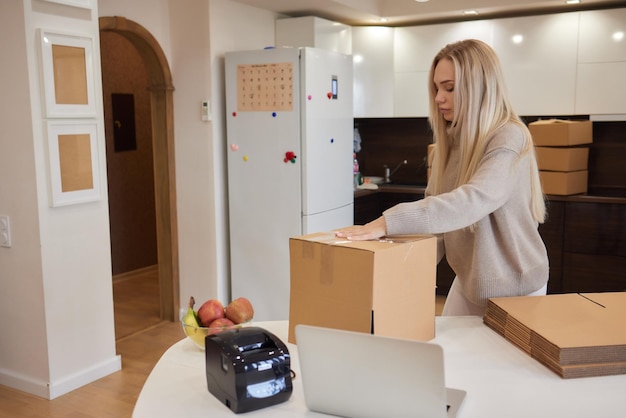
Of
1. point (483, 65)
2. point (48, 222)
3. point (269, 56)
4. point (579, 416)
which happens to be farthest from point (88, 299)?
point (579, 416)

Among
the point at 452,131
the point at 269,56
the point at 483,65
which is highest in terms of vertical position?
the point at 269,56

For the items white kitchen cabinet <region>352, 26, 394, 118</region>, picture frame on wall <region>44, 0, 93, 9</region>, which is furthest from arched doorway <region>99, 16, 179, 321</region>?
white kitchen cabinet <region>352, 26, 394, 118</region>

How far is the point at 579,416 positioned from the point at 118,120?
483 cm

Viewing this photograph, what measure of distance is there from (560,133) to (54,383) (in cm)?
346

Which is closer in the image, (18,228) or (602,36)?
(18,228)

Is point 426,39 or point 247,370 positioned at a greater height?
point 426,39

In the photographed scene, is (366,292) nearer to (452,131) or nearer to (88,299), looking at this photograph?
(452,131)

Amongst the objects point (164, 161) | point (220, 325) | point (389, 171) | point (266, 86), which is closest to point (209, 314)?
point (220, 325)

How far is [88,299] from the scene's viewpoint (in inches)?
132

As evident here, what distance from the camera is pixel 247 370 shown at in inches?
51.2

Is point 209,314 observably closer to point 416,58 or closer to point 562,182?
point 562,182

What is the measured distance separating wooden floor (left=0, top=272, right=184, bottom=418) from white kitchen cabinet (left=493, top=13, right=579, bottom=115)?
9.80 feet

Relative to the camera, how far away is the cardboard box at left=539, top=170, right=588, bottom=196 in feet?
14.3

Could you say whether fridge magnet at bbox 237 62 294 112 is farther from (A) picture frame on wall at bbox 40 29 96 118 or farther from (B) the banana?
(B) the banana
